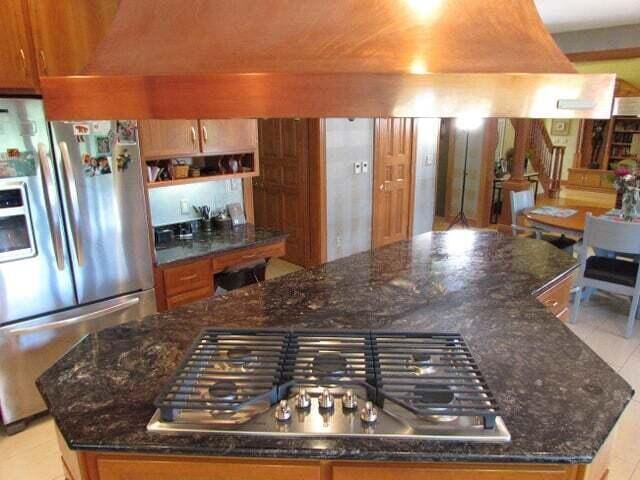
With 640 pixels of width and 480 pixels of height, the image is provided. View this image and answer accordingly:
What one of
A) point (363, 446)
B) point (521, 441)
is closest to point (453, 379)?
point (521, 441)

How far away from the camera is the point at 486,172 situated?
646 cm

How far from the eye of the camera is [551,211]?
4266mm

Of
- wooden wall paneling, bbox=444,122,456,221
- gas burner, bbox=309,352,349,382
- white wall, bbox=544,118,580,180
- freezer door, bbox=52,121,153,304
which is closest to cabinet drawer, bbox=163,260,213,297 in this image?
freezer door, bbox=52,121,153,304

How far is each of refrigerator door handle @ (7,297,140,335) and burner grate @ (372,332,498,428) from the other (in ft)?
5.94

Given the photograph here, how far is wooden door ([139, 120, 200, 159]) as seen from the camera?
9.40 ft

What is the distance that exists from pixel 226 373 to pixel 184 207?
2447 millimetres

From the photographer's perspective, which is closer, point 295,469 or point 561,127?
point 295,469

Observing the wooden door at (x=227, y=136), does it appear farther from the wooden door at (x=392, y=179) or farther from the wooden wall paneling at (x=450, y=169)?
the wooden wall paneling at (x=450, y=169)

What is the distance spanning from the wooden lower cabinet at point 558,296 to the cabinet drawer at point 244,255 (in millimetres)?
1862

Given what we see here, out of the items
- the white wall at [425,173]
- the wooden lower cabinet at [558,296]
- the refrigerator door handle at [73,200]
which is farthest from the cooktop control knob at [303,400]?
the white wall at [425,173]

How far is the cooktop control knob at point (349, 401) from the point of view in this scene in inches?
47.3

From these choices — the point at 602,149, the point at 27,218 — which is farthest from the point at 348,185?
the point at 602,149

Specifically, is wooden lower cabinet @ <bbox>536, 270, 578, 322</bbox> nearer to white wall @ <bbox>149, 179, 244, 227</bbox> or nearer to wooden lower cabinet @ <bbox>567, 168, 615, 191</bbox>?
white wall @ <bbox>149, 179, 244, 227</bbox>

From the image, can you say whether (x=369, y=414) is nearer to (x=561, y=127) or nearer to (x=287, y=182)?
(x=287, y=182)
